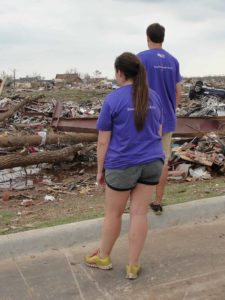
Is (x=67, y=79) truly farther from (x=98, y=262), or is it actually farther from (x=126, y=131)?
(x=126, y=131)

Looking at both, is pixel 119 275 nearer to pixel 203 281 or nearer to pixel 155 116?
pixel 203 281

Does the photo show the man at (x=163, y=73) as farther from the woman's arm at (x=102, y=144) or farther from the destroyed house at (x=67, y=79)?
the destroyed house at (x=67, y=79)

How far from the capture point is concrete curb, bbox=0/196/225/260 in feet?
15.3

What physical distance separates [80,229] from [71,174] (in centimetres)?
516

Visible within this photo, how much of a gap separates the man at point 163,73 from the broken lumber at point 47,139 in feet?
18.0

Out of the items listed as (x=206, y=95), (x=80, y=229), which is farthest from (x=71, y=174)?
(x=206, y=95)

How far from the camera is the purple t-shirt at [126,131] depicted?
149 inches

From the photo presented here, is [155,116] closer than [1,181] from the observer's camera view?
Yes

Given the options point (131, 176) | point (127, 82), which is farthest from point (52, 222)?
point (127, 82)

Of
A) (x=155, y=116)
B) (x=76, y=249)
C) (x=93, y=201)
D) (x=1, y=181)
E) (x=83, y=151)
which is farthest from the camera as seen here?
(x=83, y=151)

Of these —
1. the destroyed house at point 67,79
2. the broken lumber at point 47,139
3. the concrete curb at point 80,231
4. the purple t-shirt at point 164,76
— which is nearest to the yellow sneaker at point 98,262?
the concrete curb at point 80,231

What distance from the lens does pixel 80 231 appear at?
4926 mm

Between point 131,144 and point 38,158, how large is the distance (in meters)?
5.84

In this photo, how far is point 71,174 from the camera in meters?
10.1
